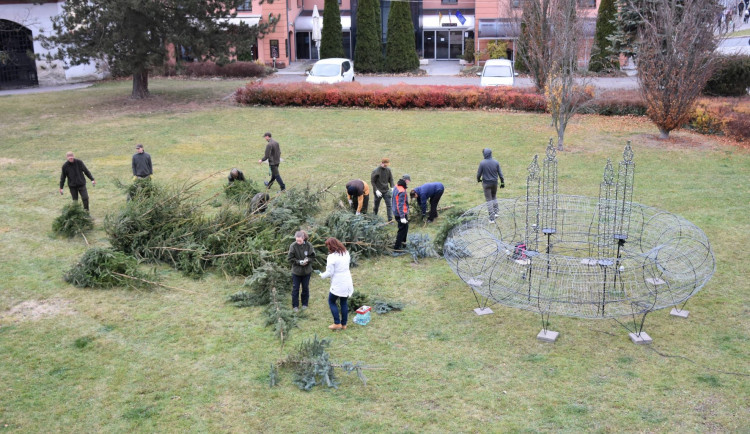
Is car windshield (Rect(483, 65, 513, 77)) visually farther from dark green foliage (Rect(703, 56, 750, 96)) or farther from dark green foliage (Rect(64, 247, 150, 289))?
dark green foliage (Rect(64, 247, 150, 289))

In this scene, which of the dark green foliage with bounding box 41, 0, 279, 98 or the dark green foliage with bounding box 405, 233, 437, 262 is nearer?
the dark green foliage with bounding box 405, 233, 437, 262

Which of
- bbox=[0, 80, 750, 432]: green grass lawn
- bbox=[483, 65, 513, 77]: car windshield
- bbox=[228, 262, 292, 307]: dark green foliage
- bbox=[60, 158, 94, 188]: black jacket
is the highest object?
bbox=[483, 65, 513, 77]: car windshield

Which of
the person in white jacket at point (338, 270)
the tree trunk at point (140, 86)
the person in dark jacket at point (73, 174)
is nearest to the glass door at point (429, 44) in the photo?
the tree trunk at point (140, 86)

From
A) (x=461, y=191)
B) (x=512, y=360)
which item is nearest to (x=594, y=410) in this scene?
(x=512, y=360)

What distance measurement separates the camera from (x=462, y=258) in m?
11.6

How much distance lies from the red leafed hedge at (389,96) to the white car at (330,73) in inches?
115

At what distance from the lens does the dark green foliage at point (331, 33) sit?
144 feet

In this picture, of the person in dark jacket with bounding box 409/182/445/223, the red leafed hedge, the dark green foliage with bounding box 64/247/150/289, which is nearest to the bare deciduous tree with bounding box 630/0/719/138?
the red leafed hedge

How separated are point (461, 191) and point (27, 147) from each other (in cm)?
1468

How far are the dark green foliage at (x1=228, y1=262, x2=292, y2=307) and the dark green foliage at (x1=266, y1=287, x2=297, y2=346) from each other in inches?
6.6

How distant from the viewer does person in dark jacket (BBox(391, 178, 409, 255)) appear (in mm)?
12531

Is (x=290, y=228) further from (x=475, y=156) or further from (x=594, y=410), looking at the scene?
(x=475, y=156)

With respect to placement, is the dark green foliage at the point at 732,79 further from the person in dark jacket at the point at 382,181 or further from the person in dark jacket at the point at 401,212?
the person in dark jacket at the point at 401,212

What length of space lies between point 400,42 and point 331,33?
500cm
